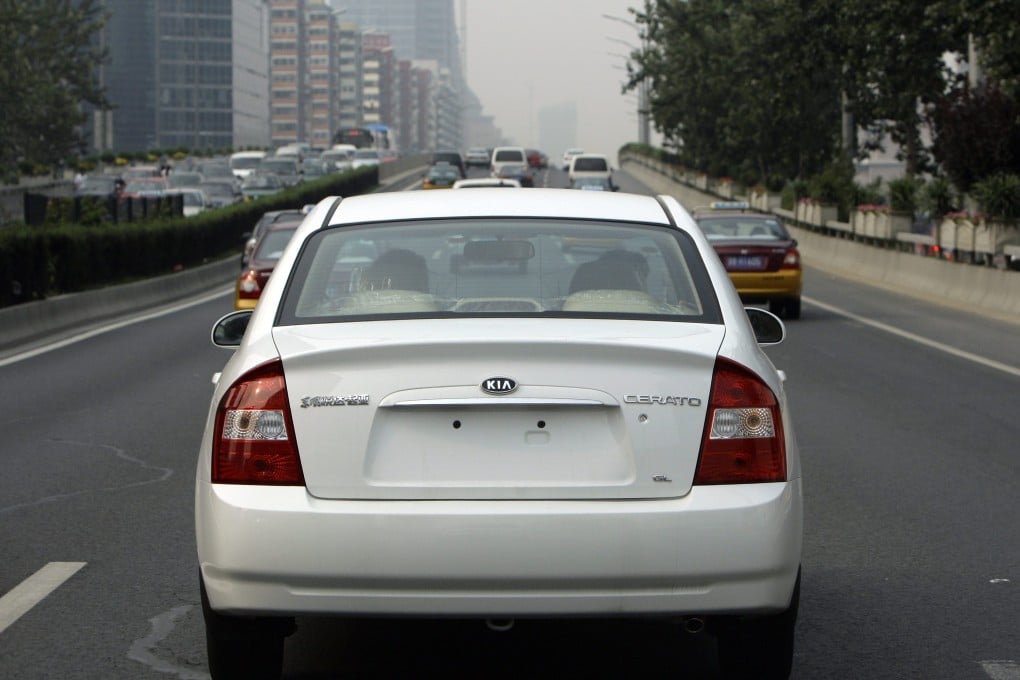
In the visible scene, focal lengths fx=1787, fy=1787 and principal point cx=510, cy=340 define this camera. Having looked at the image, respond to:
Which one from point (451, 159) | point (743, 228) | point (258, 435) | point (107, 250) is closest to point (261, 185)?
point (451, 159)

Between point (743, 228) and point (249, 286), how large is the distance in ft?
25.8

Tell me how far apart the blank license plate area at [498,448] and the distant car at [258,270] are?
1622 cm

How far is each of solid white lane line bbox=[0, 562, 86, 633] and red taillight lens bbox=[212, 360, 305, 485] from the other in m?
1.88

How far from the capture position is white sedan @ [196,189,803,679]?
496 centimetres

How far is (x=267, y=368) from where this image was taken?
17.0 feet

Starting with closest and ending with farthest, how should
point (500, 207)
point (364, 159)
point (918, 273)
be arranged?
point (500, 207) → point (918, 273) → point (364, 159)

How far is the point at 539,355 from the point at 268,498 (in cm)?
87

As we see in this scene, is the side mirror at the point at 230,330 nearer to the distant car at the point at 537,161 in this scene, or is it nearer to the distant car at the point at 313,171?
the distant car at the point at 313,171

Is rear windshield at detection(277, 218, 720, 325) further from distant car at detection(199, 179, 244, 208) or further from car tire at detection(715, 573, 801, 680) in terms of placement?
distant car at detection(199, 179, 244, 208)

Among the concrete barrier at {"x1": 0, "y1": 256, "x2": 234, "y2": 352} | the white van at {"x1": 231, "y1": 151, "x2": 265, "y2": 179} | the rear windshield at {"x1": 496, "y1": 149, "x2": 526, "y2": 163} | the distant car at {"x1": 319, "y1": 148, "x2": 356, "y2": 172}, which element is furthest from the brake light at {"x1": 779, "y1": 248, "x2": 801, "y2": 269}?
the distant car at {"x1": 319, "y1": 148, "x2": 356, "y2": 172}

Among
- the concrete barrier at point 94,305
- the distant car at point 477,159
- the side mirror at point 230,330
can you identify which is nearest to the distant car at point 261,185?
the concrete barrier at point 94,305

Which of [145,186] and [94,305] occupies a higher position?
[145,186]

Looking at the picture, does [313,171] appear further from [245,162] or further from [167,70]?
[167,70]

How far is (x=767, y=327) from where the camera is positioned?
738 centimetres
